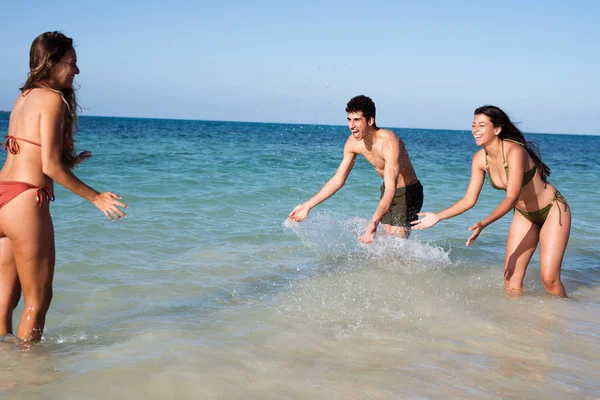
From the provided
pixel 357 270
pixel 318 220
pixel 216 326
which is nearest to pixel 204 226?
pixel 318 220

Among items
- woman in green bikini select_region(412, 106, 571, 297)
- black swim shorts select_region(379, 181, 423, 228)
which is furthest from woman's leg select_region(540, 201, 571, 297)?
black swim shorts select_region(379, 181, 423, 228)

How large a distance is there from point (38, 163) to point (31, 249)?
502 millimetres

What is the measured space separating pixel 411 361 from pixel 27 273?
2446 mm

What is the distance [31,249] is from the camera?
3324 millimetres

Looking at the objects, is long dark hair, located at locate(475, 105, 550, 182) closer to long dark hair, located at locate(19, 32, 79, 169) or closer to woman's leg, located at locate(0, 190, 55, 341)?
long dark hair, located at locate(19, 32, 79, 169)

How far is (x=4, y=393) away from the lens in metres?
3.11

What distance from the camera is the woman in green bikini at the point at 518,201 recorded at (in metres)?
4.87

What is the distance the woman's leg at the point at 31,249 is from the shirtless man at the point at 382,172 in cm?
276

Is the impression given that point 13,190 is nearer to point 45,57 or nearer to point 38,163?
point 38,163

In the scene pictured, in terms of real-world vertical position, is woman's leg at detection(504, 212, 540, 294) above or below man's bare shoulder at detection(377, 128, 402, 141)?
below

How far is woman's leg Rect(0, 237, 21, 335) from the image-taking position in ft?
11.6

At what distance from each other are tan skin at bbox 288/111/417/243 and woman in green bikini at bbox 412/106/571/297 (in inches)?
34.1

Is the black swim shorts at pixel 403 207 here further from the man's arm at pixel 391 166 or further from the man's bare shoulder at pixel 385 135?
the man's bare shoulder at pixel 385 135

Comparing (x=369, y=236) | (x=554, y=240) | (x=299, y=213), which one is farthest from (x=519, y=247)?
(x=299, y=213)
